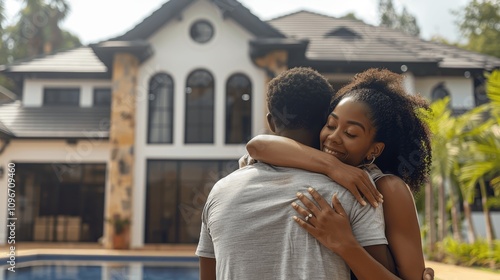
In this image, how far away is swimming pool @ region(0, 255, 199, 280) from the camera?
970 centimetres

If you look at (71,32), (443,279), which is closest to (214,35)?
(443,279)

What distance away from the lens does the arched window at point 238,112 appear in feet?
47.5

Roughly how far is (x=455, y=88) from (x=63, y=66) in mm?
12095

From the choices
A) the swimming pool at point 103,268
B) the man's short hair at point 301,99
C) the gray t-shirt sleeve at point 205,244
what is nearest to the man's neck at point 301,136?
the man's short hair at point 301,99

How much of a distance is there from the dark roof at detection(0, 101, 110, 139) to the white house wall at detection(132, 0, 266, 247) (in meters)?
1.99

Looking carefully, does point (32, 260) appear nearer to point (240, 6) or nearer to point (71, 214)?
point (71, 214)

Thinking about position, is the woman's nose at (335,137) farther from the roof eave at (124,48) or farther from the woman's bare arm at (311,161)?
the roof eave at (124,48)

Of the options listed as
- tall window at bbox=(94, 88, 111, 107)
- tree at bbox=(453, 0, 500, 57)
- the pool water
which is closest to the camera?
the pool water

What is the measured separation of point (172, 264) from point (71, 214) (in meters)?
5.87

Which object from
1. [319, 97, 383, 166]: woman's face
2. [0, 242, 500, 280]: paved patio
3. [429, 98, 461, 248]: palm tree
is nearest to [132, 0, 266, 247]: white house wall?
[0, 242, 500, 280]: paved patio

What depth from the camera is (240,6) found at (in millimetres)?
14438

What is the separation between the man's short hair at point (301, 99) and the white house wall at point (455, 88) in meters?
15.7

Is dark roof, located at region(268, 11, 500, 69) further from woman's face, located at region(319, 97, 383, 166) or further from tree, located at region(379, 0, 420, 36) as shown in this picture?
tree, located at region(379, 0, 420, 36)

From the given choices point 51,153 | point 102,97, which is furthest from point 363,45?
point 51,153
